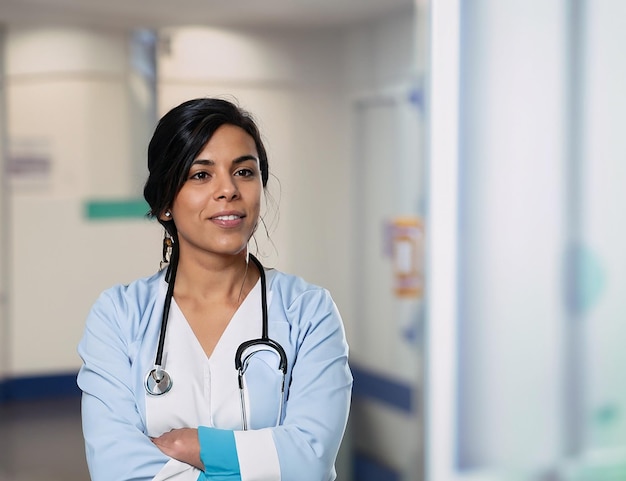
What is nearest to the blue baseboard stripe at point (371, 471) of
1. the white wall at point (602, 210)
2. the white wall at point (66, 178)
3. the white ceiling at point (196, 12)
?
the white wall at point (602, 210)

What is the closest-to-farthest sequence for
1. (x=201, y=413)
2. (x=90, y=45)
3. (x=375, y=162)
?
1. (x=201, y=413)
2. (x=375, y=162)
3. (x=90, y=45)

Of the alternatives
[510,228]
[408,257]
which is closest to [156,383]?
[510,228]

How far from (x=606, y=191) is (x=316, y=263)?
1.86 metres

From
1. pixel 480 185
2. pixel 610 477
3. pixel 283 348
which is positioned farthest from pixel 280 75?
pixel 283 348

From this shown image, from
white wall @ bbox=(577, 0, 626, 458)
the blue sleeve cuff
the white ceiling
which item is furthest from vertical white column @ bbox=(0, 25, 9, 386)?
the blue sleeve cuff

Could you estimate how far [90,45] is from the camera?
462cm

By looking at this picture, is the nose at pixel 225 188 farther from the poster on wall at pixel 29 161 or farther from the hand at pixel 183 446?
the poster on wall at pixel 29 161

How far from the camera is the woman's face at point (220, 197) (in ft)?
4.44

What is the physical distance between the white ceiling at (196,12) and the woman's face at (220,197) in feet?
9.98

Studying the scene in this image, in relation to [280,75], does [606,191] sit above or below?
below

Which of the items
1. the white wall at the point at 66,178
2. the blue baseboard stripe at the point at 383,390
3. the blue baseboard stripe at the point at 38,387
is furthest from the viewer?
the blue baseboard stripe at the point at 38,387

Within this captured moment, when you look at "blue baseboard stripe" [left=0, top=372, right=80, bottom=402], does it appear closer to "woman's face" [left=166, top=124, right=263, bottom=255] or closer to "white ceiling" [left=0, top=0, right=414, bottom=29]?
"white ceiling" [left=0, top=0, right=414, bottom=29]

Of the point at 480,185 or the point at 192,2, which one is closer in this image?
the point at 480,185

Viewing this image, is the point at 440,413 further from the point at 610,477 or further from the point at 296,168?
the point at 296,168
